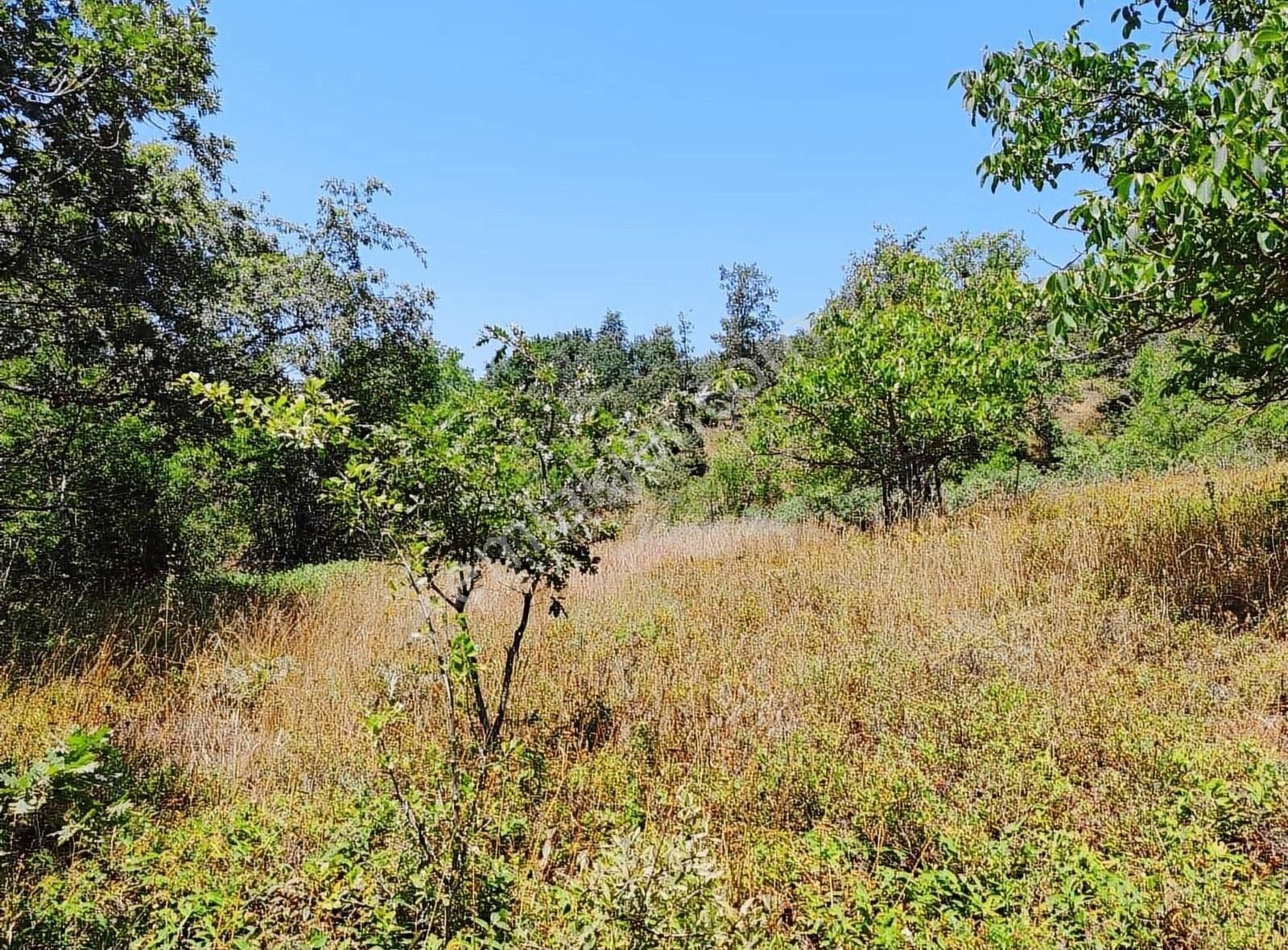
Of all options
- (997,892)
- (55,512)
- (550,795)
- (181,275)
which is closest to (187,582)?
(55,512)

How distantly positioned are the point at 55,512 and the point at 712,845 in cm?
1116

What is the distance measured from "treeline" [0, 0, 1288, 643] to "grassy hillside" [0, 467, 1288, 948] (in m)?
1.43

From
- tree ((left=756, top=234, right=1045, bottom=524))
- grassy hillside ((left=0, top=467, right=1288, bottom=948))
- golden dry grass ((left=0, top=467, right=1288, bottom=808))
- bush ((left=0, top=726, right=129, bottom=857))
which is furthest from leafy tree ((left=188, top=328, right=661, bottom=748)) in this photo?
tree ((left=756, top=234, right=1045, bottom=524))

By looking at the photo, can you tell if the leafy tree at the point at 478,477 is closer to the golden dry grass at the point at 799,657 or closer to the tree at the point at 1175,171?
the golden dry grass at the point at 799,657

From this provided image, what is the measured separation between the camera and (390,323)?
34.8 feet

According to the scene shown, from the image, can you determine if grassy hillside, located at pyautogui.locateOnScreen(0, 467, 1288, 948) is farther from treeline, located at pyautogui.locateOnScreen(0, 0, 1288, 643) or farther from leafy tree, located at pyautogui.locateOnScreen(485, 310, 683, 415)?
leafy tree, located at pyautogui.locateOnScreen(485, 310, 683, 415)

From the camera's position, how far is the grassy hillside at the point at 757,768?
2.07 m

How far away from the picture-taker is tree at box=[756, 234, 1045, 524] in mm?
7125

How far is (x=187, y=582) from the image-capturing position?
29.1 ft

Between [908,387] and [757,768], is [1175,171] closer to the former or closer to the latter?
[757,768]

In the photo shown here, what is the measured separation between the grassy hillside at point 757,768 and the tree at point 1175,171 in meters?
1.83

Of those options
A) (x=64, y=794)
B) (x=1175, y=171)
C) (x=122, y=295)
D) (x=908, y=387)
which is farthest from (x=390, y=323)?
(x=1175, y=171)

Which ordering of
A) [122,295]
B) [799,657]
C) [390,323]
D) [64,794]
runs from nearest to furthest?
1. [64,794]
2. [799,657]
3. [122,295]
4. [390,323]

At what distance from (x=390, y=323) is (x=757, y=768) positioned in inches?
386
